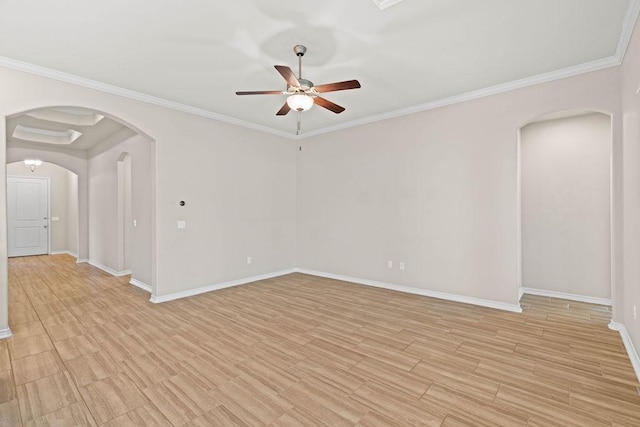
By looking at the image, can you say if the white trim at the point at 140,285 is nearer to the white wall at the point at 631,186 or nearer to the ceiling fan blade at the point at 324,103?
the ceiling fan blade at the point at 324,103

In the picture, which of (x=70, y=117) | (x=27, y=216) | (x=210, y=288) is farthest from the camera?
(x=27, y=216)

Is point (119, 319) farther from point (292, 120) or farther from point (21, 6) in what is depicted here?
point (292, 120)

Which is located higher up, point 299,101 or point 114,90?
point 114,90

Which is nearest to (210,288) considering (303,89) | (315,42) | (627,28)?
(303,89)

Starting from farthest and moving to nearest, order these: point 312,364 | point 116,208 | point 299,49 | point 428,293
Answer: point 116,208 < point 428,293 < point 299,49 < point 312,364

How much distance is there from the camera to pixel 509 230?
395 cm

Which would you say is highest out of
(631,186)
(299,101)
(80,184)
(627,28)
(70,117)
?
(70,117)

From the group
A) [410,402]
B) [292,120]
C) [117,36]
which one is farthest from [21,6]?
[410,402]

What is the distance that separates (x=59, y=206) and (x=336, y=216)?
924 cm

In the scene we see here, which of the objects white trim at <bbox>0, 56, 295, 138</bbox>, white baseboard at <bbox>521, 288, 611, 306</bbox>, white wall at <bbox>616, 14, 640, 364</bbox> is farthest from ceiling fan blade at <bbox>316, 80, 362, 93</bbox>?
white baseboard at <bbox>521, 288, 611, 306</bbox>

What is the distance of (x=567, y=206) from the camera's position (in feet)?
15.0

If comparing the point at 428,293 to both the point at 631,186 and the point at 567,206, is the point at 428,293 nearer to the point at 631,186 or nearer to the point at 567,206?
the point at 567,206

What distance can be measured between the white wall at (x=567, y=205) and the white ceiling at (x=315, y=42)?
1457 mm

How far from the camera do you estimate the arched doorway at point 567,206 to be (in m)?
4.30
